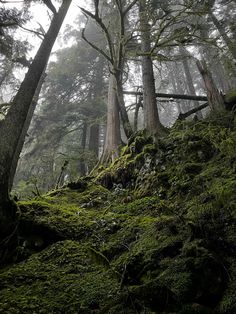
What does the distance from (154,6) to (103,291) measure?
935cm

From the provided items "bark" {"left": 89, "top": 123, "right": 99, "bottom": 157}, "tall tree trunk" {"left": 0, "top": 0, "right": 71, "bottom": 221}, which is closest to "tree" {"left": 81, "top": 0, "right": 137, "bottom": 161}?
"tall tree trunk" {"left": 0, "top": 0, "right": 71, "bottom": 221}

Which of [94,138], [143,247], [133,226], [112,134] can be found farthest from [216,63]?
[143,247]

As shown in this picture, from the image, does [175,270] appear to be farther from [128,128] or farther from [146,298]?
[128,128]

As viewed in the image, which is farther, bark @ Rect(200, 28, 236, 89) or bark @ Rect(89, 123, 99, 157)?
bark @ Rect(89, 123, 99, 157)

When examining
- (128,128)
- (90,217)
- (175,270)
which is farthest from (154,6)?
(175,270)

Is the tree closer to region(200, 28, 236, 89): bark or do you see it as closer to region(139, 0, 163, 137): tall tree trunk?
region(139, 0, 163, 137): tall tree trunk

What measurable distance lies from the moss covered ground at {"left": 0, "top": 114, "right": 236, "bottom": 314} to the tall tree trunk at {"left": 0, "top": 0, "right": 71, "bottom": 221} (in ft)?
1.71

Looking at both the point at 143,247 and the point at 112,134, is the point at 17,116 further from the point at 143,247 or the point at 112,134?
the point at 112,134

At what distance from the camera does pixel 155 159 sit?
6445mm

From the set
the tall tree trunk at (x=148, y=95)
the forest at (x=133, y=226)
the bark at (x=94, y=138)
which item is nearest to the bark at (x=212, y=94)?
the forest at (x=133, y=226)

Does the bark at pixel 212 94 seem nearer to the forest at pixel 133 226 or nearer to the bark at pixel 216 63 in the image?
the forest at pixel 133 226

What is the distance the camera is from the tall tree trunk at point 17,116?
172 inches

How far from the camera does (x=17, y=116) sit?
5.38m

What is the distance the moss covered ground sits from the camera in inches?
103
